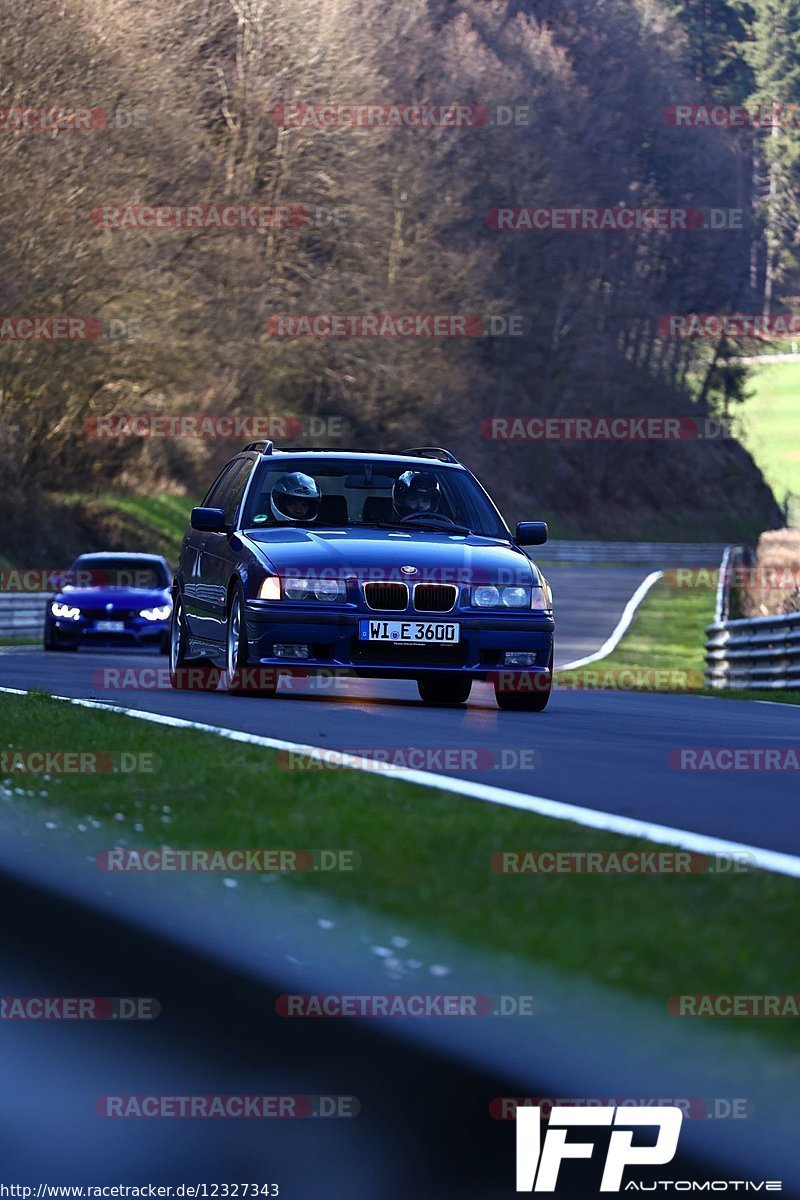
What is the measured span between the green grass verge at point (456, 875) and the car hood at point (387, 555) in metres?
4.80

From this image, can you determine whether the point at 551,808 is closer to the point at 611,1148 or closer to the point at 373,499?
the point at 611,1148

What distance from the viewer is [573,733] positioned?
11.6 metres

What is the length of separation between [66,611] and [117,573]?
1724 mm

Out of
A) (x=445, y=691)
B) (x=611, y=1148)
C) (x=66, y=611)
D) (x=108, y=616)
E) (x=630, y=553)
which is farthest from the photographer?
(x=630, y=553)

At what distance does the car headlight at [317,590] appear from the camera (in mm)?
13992

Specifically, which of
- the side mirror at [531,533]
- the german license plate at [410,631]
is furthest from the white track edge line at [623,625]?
the german license plate at [410,631]

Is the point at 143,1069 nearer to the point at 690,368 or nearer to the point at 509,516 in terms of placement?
the point at 509,516

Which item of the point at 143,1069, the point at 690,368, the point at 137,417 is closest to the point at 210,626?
the point at 143,1069

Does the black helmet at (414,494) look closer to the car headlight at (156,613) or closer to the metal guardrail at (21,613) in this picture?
the car headlight at (156,613)

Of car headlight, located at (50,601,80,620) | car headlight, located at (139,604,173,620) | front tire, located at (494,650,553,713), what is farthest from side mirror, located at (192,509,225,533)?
car headlight, located at (50,601,80,620)

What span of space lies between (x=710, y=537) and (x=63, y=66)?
58.3m

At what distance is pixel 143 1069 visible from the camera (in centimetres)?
421

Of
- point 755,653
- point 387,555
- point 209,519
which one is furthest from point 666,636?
point 387,555

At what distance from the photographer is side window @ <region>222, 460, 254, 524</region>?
15.4m
